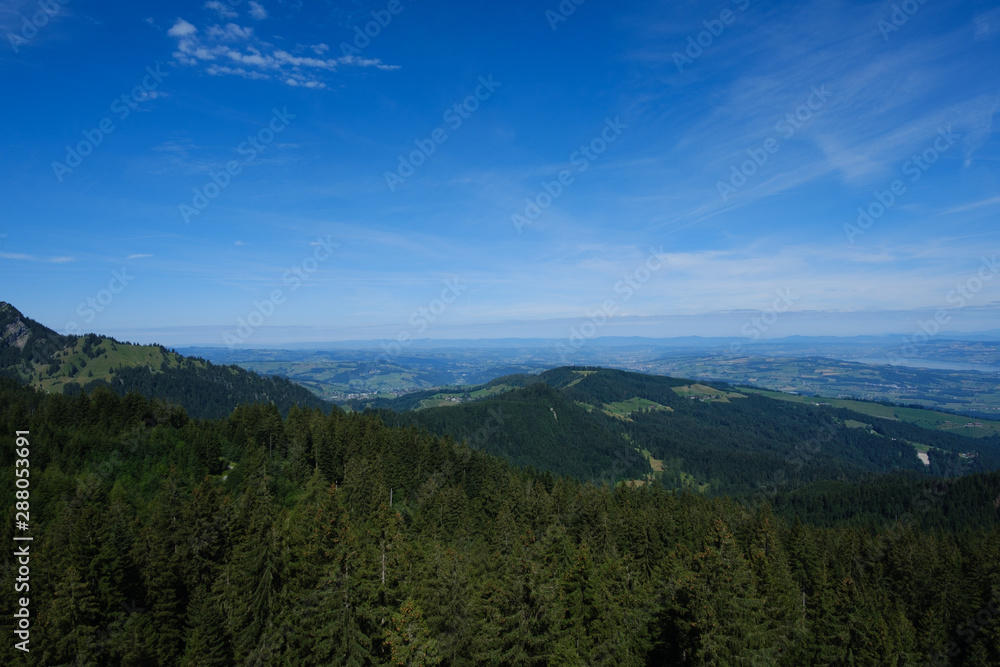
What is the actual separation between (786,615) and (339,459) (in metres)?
61.7

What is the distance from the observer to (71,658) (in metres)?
27.5

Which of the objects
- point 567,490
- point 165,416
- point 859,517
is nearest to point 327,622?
point 567,490

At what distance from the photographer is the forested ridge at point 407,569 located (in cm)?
2194

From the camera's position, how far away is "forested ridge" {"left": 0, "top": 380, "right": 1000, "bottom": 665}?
21.9 m

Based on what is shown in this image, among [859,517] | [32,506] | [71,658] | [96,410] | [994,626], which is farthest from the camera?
[859,517]

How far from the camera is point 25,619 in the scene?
28.1 meters

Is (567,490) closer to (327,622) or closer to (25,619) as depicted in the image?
(327,622)

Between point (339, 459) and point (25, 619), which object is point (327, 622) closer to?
point (25, 619)

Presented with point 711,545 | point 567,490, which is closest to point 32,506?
point 567,490

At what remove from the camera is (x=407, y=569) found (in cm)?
2795

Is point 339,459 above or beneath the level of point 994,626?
above

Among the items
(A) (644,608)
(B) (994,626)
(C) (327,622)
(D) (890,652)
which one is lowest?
(B) (994,626)

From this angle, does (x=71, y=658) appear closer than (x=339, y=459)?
Yes

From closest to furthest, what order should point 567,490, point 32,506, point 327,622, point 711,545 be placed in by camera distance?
point 327,622
point 711,545
point 32,506
point 567,490
